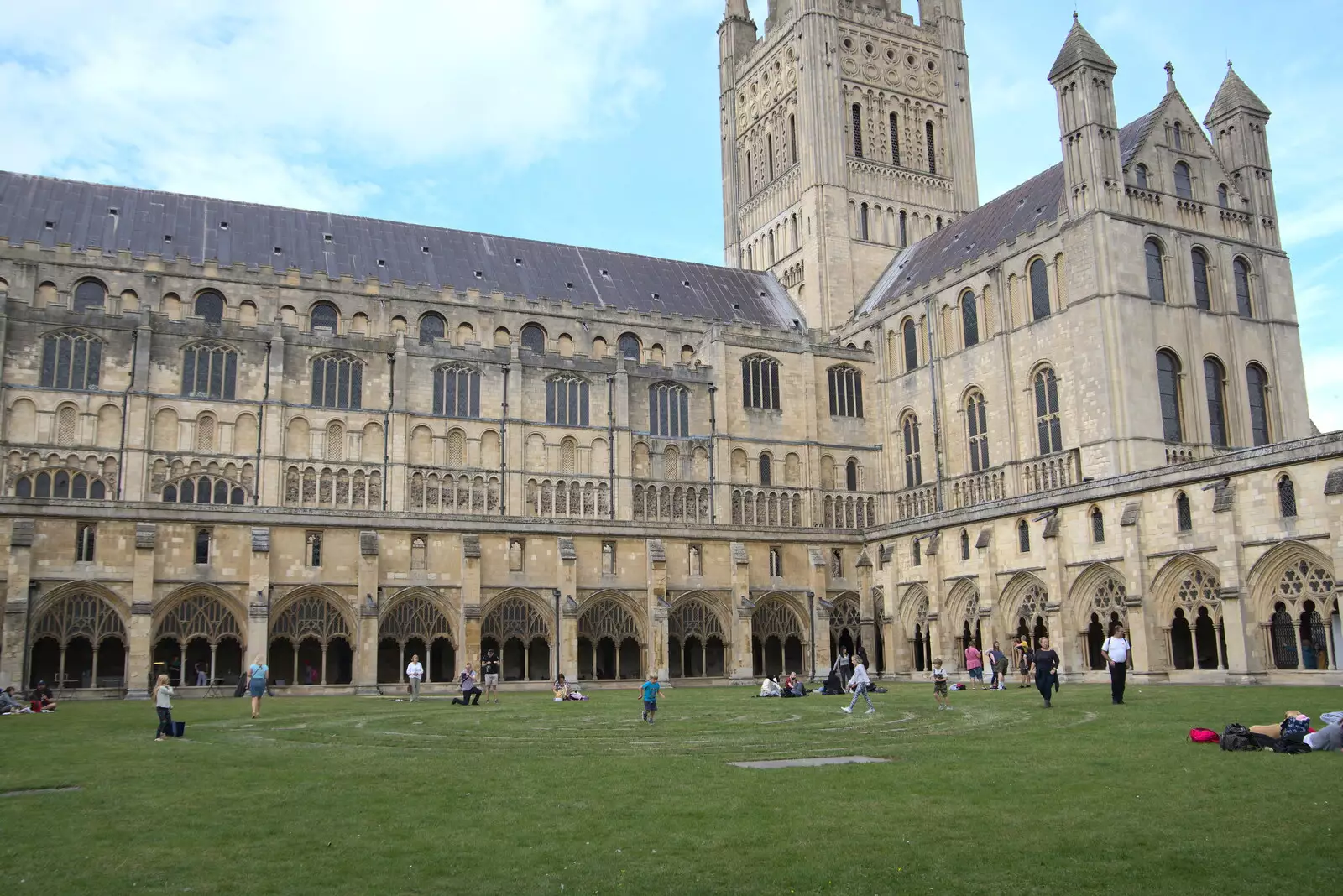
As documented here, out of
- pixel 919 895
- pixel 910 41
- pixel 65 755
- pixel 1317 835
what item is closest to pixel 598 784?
pixel 919 895

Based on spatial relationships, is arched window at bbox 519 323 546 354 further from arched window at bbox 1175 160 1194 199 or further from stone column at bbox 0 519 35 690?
arched window at bbox 1175 160 1194 199

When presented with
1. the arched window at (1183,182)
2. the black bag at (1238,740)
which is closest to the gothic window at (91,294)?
the arched window at (1183,182)

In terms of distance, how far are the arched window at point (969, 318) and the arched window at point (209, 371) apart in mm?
36244

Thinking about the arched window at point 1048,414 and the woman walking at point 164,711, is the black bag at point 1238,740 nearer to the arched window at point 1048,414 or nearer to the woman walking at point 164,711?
the woman walking at point 164,711

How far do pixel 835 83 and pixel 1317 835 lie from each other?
71.0 meters

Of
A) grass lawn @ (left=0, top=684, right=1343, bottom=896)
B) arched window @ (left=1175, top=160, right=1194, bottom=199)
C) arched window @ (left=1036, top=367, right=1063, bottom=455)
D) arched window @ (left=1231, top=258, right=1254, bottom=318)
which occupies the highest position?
arched window @ (left=1175, top=160, right=1194, bottom=199)

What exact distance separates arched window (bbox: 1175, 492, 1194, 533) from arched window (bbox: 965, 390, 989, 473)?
1966 cm

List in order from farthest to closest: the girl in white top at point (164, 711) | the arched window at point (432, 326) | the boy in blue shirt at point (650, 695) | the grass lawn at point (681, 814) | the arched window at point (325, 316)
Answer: the arched window at point (432, 326), the arched window at point (325, 316), the boy in blue shirt at point (650, 695), the girl in white top at point (164, 711), the grass lawn at point (681, 814)

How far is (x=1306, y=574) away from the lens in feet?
111

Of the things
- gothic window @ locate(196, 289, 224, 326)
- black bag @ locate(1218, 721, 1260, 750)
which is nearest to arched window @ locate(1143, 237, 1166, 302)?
black bag @ locate(1218, 721, 1260, 750)

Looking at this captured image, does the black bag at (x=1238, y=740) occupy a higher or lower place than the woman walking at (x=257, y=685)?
lower

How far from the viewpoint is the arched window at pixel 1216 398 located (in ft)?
174

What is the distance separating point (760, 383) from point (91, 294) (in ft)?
111

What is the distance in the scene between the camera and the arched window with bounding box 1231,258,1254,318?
180 ft
